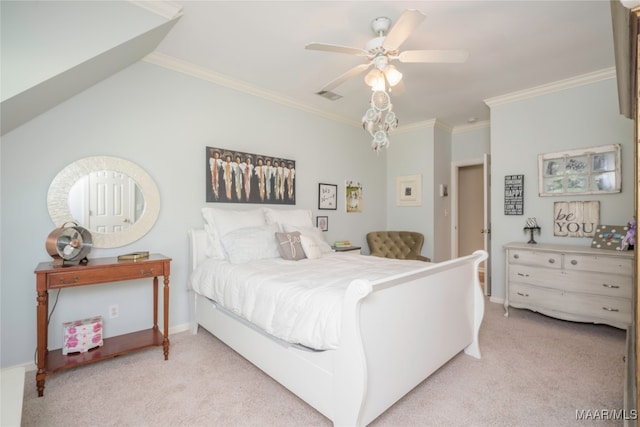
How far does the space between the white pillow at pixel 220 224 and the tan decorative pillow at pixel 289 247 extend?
37 cm

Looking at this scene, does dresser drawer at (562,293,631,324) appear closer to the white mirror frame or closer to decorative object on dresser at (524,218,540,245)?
decorative object on dresser at (524,218,540,245)

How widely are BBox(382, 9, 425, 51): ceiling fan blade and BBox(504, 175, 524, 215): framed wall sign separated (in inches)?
104

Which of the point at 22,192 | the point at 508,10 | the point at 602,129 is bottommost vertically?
the point at 22,192

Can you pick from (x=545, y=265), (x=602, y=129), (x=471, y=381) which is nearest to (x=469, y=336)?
(x=471, y=381)

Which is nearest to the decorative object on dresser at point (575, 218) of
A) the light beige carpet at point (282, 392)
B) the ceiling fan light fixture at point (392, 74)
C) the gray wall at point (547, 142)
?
the gray wall at point (547, 142)

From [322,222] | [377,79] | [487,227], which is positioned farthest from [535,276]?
[377,79]

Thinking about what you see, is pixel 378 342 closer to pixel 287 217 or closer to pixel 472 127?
pixel 287 217

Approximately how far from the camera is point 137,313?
2736mm

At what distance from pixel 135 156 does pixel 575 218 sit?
463 cm

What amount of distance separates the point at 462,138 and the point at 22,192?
556 cm

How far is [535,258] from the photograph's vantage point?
320 cm

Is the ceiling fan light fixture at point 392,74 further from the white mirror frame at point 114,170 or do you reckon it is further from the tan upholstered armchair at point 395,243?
the tan upholstered armchair at point 395,243

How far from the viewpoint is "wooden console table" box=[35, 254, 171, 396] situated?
192 centimetres

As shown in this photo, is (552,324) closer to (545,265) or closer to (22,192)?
(545,265)
